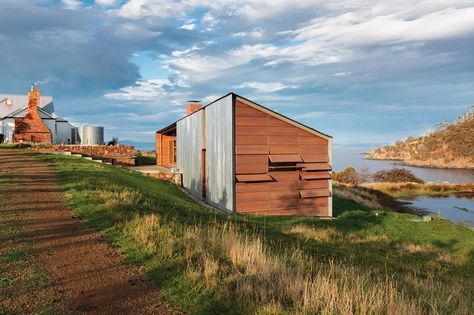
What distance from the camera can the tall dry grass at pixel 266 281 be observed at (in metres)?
5.36

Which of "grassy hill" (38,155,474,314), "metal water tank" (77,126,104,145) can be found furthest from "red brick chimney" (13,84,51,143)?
"grassy hill" (38,155,474,314)

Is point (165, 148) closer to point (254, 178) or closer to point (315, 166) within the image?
point (315, 166)

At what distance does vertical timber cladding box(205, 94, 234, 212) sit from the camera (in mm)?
20828

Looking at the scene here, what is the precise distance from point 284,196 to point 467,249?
9.04m

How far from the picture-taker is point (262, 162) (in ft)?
70.4

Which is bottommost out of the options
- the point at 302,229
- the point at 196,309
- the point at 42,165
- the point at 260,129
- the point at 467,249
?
the point at 467,249

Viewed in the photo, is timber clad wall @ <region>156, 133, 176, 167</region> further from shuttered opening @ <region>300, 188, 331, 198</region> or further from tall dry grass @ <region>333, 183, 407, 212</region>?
shuttered opening @ <region>300, 188, 331, 198</region>

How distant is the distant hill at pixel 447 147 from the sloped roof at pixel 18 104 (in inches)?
3800

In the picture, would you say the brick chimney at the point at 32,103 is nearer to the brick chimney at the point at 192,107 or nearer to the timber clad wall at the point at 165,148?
the timber clad wall at the point at 165,148

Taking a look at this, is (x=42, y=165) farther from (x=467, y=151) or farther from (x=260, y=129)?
(x=467, y=151)

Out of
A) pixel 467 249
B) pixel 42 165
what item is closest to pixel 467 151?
pixel 467 249

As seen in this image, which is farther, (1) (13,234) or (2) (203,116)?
(2) (203,116)

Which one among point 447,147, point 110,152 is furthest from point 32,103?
point 447,147

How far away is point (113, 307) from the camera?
5410 millimetres
